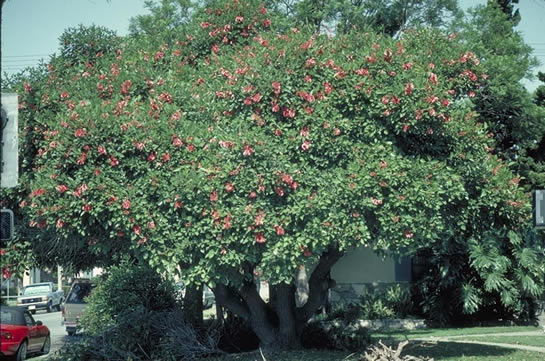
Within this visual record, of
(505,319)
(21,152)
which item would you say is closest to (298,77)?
(21,152)

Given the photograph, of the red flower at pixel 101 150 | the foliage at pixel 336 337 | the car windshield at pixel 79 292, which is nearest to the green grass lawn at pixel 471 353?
the foliage at pixel 336 337

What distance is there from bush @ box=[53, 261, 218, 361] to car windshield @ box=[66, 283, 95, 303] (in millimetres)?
8436

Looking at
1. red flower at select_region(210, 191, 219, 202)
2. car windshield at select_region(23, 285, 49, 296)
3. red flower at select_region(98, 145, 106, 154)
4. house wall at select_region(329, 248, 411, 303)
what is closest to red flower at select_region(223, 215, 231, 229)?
red flower at select_region(210, 191, 219, 202)

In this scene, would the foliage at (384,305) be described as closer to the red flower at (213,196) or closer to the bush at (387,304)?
the bush at (387,304)

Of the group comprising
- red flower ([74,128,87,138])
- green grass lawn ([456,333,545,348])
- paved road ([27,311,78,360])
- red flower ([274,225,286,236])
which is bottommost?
paved road ([27,311,78,360])

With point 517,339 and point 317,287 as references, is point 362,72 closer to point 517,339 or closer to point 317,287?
point 317,287

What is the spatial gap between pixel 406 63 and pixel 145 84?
4.60 meters

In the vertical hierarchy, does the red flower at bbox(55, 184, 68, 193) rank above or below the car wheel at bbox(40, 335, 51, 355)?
above

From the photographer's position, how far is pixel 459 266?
2438 centimetres

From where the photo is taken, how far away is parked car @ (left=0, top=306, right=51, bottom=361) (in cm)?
1797

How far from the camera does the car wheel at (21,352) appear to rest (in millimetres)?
18484

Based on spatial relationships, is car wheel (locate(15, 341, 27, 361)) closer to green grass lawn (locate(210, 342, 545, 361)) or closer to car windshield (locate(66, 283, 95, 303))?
green grass lawn (locate(210, 342, 545, 361))

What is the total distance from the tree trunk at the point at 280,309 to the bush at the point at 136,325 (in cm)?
85

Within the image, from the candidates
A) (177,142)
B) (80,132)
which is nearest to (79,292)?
(80,132)
